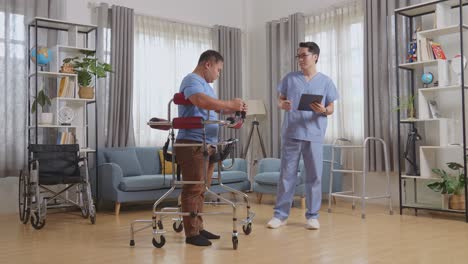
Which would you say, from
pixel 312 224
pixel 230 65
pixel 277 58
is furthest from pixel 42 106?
pixel 277 58

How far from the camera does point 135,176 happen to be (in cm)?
580

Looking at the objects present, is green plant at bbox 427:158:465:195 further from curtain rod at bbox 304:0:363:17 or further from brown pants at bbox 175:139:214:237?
brown pants at bbox 175:139:214:237

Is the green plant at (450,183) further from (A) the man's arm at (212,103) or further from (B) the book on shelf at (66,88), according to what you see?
(B) the book on shelf at (66,88)

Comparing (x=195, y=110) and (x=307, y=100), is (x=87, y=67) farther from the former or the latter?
(x=307, y=100)

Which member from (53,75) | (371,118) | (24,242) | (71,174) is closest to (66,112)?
(53,75)

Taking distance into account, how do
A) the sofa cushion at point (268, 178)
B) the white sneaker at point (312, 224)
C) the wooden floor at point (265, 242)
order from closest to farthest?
the wooden floor at point (265, 242) < the white sneaker at point (312, 224) < the sofa cushion at point (268, 178)

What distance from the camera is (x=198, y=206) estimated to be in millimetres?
3598

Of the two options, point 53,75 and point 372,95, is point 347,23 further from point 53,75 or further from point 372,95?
point 53,75

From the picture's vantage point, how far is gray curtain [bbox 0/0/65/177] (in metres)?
5.45

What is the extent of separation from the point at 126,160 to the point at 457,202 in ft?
11.5

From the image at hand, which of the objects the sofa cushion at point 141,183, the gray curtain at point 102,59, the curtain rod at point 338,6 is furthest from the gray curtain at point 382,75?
the gray curtain at point 102,59

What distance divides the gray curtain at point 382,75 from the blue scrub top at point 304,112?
161 cm

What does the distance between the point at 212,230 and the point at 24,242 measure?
1416 mm

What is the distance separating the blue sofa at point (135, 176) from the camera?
5379 mm
